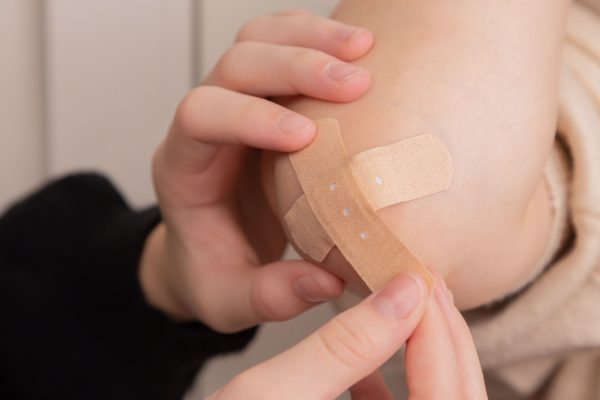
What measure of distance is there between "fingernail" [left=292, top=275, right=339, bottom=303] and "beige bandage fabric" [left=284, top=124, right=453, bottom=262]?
5 centimetres

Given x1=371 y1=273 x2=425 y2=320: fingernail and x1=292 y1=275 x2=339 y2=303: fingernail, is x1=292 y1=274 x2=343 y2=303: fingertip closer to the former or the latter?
x1=292 y1=275 x2=339 y2=303: fingernail

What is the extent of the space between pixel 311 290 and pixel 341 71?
0.19 metres

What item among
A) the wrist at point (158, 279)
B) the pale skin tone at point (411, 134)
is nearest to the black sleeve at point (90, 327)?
the wrist at point (158, 279)

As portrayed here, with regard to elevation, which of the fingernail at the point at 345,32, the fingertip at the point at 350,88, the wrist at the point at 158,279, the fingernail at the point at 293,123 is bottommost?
the wrist at the point at 158,279

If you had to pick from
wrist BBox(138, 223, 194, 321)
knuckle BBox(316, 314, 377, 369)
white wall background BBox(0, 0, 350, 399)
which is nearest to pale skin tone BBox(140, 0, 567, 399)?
knuckle BBox(316, 314, 377, 369)

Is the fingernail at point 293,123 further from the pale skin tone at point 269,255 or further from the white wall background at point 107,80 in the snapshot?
the white wall background at point 107,80

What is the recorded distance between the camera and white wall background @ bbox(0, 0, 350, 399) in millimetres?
1229

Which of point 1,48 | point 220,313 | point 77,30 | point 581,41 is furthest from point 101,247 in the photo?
point 581,41

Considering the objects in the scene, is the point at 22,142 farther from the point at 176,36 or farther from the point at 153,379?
the point at 153,379

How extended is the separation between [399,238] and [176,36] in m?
0.82

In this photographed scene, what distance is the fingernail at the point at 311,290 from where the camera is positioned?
601mm

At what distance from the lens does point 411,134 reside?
0.55 meters

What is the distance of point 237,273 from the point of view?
2.41ft

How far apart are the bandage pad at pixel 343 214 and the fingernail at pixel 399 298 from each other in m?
0.02
